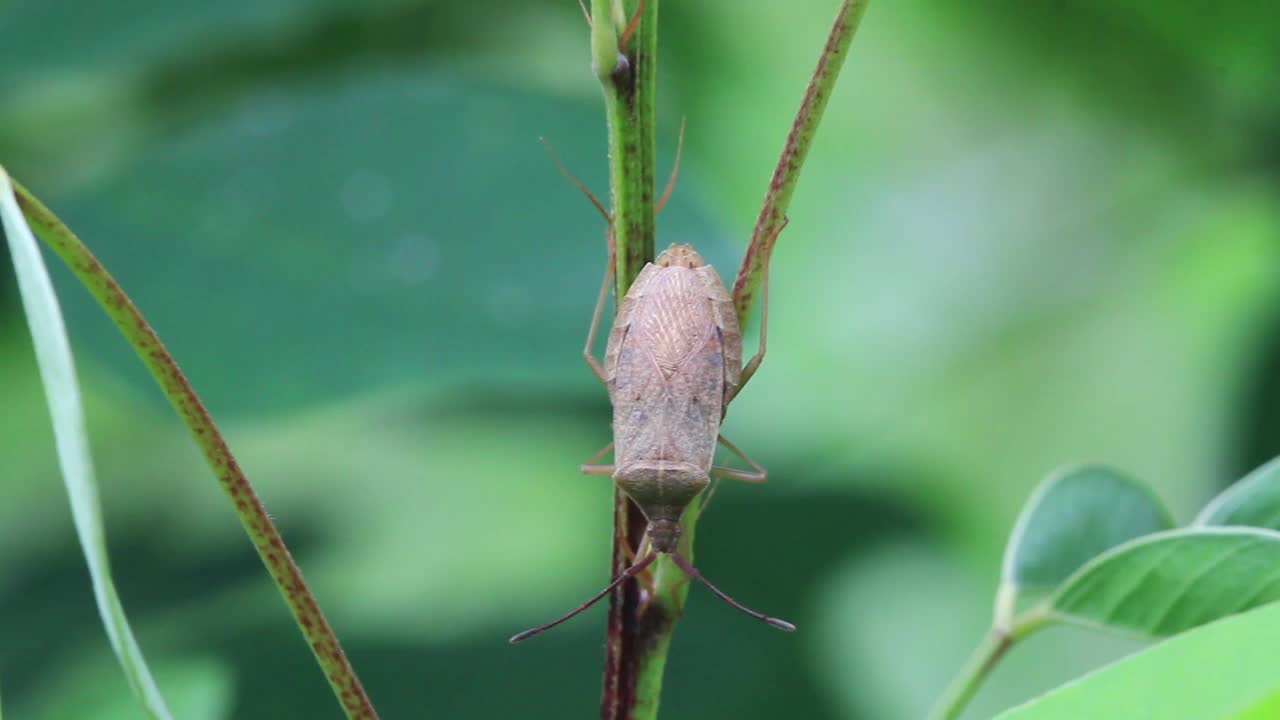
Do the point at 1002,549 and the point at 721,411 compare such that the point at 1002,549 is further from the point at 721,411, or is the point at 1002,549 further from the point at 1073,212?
the point at 721,411

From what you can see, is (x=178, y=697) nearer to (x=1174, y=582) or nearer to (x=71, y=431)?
(x=71, y=431)

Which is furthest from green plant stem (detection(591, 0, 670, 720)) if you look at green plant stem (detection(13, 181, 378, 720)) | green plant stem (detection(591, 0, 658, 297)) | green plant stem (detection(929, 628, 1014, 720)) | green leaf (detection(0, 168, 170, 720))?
green leaf (detection(0, 168, 170, 720))

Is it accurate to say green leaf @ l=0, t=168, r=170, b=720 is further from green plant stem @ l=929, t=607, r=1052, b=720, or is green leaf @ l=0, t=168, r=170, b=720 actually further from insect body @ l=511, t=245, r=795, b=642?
green plant stem @ l=929, t=607, r=1052, b=720

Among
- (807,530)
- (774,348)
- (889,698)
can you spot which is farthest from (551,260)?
(889,698)

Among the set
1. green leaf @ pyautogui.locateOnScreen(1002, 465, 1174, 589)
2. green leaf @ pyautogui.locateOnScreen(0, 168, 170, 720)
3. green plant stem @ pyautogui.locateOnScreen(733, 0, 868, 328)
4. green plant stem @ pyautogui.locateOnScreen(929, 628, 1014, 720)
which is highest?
Result: green plant stem @ pyautogui.locateOnScreen(733, 0, 868, 328)

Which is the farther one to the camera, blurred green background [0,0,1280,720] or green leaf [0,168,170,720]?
blurred green background [0,0,1280,720]
